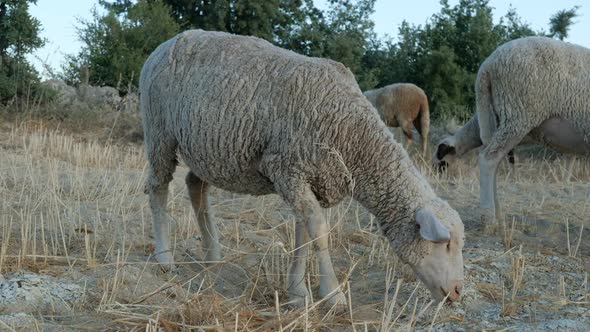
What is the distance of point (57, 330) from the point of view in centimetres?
325

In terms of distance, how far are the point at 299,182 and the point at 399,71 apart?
24296mm

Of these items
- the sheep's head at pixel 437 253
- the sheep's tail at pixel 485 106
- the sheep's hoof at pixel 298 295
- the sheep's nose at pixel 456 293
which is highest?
the sheep's tail at pixel 485 106

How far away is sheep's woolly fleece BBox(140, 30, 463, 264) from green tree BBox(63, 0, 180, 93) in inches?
593

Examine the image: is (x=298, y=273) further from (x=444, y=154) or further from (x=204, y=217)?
(x=444, y=154)

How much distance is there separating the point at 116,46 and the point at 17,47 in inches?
252

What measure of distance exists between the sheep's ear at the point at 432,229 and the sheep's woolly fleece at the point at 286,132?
0.13m

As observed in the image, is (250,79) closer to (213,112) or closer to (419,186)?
(213,112)

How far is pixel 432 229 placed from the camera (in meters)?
3.79

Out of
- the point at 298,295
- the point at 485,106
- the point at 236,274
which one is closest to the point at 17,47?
the point at 485,106

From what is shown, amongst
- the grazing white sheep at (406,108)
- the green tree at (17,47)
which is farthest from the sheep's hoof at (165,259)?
the grazing white sheep at (406,108)

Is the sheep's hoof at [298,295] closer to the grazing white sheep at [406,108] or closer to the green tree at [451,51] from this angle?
the grazing white sheep at [406,108]

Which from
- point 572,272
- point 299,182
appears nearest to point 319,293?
point 299,182

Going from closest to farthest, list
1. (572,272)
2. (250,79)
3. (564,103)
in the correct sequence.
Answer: (250,79) → (572,272) → (564,103)

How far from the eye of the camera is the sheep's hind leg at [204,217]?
5129 mm
